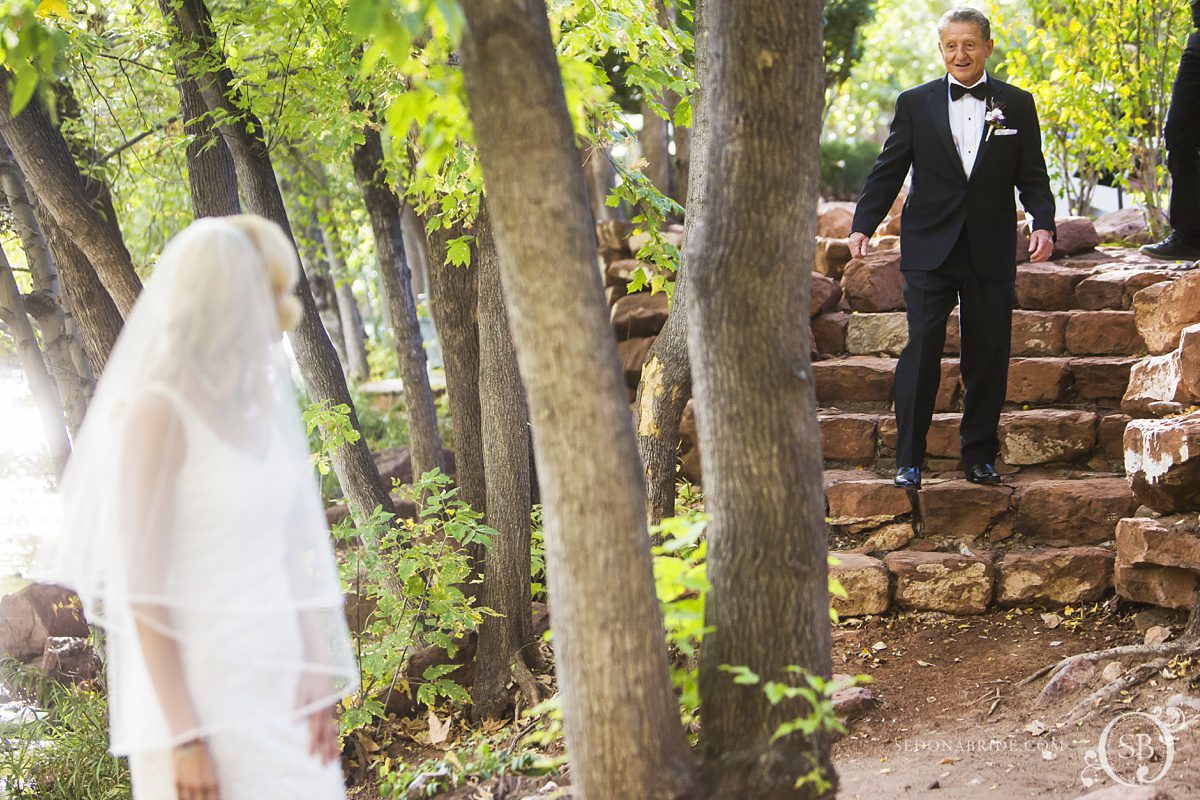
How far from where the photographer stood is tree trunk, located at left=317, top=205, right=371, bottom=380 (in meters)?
12.6

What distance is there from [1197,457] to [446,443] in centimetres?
737

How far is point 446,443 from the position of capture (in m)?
10.4

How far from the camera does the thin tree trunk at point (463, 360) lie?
19.0ft

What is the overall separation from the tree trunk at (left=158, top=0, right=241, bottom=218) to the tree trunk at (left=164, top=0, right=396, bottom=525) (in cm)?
5

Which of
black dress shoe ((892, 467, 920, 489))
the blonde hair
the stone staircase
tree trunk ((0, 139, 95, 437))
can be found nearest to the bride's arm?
the blonde hair

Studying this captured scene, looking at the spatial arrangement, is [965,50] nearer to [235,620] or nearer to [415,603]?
[415,603]

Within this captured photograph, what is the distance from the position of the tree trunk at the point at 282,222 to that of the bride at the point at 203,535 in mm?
3254

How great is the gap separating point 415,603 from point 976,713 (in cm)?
267

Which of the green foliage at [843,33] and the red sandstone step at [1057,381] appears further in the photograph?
the green foliage at [843,33]

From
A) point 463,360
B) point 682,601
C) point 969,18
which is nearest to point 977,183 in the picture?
point 969,18

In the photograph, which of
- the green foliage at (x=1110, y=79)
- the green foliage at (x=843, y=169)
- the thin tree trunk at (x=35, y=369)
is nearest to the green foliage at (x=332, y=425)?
the thin tree trunk at (x=35, y=369)

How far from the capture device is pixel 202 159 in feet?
18.4

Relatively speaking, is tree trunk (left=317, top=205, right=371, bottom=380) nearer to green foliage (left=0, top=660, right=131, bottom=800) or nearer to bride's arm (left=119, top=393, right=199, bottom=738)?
green foliage (left=0, top=660, right=131, bottom=800)

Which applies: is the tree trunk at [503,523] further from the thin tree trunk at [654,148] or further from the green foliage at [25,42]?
the thin tree trunk at [654,148]
